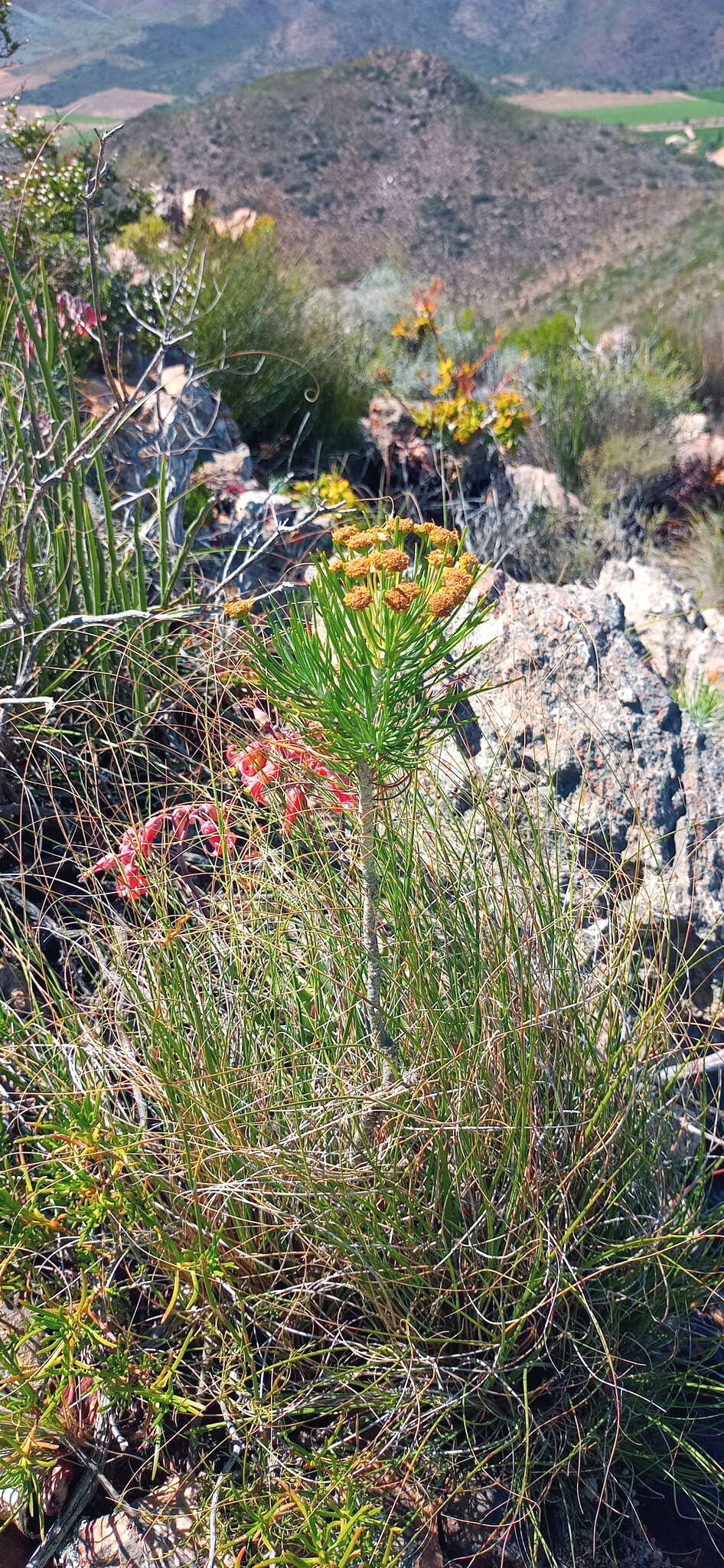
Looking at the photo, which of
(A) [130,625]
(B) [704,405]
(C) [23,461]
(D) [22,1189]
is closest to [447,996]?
(D) [22,1189]

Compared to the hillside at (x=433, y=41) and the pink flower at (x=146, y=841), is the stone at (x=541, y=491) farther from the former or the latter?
the hillside at (x=433, y=41)

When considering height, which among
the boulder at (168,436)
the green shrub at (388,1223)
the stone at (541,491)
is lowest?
the stone at (541,491)

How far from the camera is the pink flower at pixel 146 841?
1.67m

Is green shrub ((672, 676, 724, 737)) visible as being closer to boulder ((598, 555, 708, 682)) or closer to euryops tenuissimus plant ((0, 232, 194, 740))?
boulder ((598, 555, 708, 682))

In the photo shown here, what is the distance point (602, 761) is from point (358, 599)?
1.32 m

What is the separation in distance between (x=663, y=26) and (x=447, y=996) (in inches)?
3634

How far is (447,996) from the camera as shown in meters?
1.52

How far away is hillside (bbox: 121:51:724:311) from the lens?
2920 cm

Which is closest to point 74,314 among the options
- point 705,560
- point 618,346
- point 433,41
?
point 705,560

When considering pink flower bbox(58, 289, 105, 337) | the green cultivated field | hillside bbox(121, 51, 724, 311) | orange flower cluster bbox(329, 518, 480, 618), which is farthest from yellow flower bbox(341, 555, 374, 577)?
the green cultivated field

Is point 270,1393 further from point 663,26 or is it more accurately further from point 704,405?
point 663,26

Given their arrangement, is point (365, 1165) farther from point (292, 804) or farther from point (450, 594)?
point (450, 594)

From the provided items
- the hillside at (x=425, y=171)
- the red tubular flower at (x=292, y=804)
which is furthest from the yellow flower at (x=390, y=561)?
the hillside at (x=425, y=171)

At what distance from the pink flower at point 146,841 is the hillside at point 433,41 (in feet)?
181
